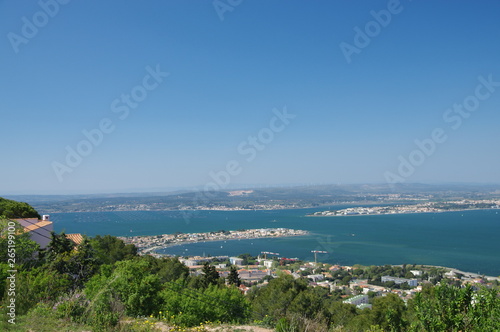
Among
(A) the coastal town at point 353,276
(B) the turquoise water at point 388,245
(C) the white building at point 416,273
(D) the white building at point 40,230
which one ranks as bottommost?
(B) the turquoise water at point 388,245

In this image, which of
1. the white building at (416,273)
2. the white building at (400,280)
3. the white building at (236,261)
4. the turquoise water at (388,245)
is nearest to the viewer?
the white building at (400,280)

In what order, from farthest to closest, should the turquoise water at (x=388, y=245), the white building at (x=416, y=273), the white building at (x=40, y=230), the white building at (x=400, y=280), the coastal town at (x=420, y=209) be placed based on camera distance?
the coastal town at (x=420, y=209), the turquoise water at (x=388, y=245), the white building at (x=416, y=273), the white building at (x=400, y=280), the white building at (x=40, y=230)

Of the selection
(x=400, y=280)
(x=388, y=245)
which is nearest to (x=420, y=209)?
(x=388, y=245)

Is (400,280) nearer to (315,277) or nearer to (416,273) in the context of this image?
(416,273)

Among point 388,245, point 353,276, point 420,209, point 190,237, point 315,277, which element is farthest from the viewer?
point 420,209

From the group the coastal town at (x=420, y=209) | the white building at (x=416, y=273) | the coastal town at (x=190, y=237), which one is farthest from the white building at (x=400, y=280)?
the coastal town at (x=420, y=209)

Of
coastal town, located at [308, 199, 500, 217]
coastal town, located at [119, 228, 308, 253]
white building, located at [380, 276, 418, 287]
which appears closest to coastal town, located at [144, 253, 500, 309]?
white building, located at [380, 276, 418, 287]

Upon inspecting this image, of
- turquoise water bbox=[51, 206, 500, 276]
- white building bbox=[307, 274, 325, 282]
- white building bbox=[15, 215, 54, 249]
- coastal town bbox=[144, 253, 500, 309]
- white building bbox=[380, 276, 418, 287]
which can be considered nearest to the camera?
white building bbox=[15, 215, 54, 249]

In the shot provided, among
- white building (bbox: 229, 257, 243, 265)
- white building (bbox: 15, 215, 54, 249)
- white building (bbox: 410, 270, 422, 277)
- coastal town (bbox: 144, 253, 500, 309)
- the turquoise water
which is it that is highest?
white building (bbox: 15, 215, 54, 249)

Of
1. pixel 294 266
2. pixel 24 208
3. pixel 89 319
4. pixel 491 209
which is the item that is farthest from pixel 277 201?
pixel 89 319

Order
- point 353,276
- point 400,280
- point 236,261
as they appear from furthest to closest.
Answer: point 236,261
point 353,276
point 400,280

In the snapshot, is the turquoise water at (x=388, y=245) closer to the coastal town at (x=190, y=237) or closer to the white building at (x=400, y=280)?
the coastal town at (x=190, y=237)

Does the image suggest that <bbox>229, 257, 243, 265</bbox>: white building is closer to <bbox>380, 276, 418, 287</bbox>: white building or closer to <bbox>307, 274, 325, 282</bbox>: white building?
<bbox>307, 274, 325, 282</bbox>: white building
